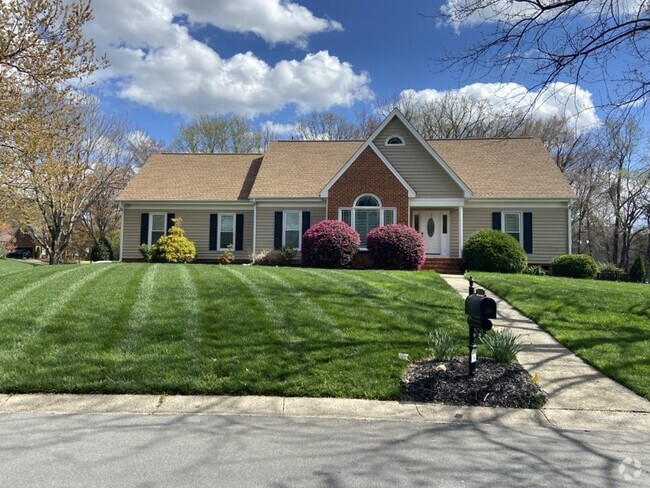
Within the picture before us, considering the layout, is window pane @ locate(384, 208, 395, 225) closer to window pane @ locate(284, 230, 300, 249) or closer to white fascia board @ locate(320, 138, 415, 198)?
white fascia board @ locate(320, 138, 415, 198)

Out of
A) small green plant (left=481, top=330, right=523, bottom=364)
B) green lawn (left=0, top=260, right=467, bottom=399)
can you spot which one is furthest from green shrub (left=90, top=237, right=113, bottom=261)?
small green plant (left=481, top=330, right=523, bottom=364)

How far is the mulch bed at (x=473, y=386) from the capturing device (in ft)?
18.1

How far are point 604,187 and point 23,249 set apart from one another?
231 ft

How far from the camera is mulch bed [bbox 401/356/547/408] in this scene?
5.51m

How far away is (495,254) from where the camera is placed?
17.1 m

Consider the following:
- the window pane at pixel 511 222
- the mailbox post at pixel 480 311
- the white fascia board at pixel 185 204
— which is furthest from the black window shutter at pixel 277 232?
the mailbox post at pixel 480 311

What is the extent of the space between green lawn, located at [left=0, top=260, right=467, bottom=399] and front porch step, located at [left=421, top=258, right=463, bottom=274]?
7743 mm

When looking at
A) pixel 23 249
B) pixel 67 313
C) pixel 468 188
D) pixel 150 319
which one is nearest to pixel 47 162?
pixel 67 313

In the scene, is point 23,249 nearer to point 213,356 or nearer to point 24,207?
point 24,207

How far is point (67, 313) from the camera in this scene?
8047 mm

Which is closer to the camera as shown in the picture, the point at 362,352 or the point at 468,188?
the point at 362,352

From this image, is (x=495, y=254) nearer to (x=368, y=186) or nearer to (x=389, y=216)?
(x=389, y=216)

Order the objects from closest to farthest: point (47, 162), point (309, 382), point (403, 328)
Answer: point (309, 382)
point (403, 328)
point (47, 162)

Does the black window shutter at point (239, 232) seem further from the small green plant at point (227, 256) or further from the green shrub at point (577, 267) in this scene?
the green shrub at point (577, 267)
